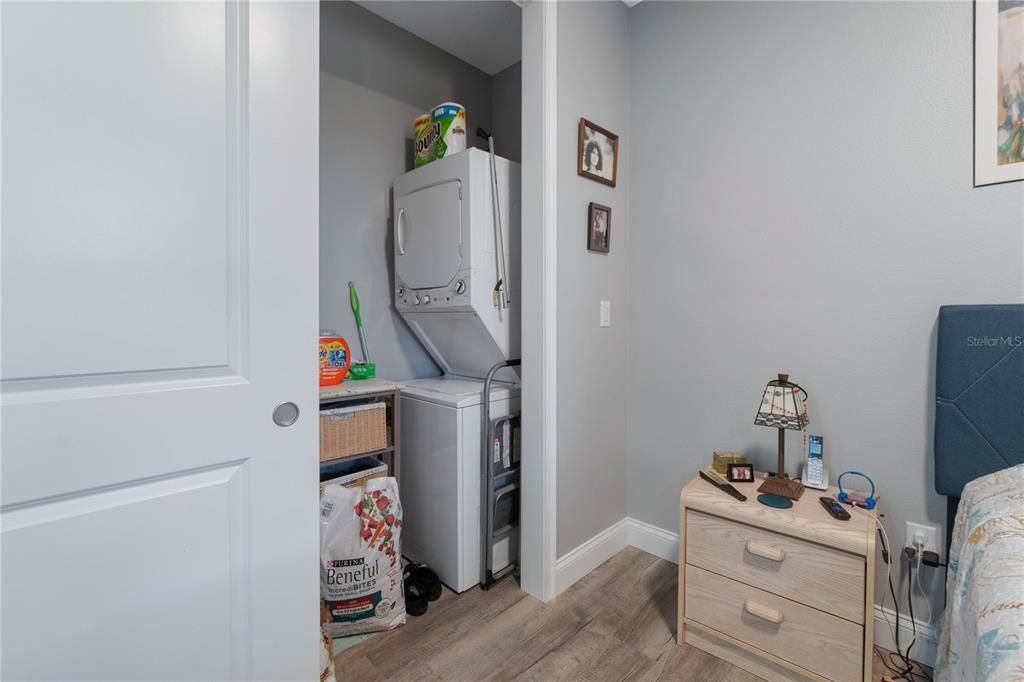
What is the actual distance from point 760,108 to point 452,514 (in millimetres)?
2102

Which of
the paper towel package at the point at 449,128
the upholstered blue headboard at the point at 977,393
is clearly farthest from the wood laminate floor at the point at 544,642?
the paper towel package at the point at 449,128

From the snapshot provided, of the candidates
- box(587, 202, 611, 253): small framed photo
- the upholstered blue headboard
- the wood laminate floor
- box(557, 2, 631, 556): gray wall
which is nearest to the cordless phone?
the upholstered blue headboard

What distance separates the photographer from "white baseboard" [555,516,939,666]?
1509mm

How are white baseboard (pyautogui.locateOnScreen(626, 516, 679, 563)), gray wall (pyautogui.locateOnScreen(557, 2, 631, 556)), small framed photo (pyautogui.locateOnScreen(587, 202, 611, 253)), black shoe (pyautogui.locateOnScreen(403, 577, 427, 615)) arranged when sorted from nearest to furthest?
black shoe (pyautogui.locateOnScreen(403, 577, 427, 615)) → gray wall (pyautogui.locateOnScreen(557, 2, 631, 556)) → small framed photo (pyautogui.locateOnScreen(587, 202, 611, 253)) → white baseboard (pyautogui.locateOnScreen(626, 516, 679, 563))

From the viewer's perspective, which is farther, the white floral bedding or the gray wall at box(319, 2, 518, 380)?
the gray wall at box(319, 2, 518, 380)

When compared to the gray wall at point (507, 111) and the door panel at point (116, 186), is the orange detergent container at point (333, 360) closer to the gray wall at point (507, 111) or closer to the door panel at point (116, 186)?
the door panel at point (116, 186)

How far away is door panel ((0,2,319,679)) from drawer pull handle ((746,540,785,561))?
1.30m

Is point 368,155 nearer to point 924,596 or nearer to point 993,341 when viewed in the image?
point 993,341

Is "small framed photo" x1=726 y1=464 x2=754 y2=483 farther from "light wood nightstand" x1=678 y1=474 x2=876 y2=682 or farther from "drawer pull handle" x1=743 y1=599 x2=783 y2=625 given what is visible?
"drawer pull handle" x1=743 y1=599 x2=783 y2=625

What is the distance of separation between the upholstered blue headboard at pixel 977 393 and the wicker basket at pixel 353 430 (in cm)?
195

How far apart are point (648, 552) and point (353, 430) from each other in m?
1.52

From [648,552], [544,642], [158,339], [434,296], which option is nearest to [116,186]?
[158,339]

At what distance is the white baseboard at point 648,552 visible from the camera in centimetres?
151

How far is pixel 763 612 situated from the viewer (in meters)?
1.43
